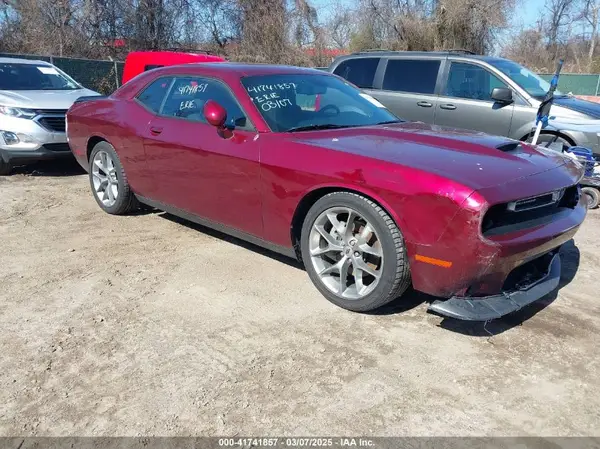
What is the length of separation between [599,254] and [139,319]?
13.3 feet

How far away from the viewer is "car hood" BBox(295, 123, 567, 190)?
3.11 meters

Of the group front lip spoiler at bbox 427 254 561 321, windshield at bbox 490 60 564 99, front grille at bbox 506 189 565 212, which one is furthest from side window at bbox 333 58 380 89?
front lip spoiler at bbox 427 254 561 321

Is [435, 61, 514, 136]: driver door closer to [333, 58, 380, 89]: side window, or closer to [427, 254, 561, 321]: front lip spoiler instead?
[333, 58, 380, 89]: side window

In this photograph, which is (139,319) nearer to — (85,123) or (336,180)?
(336,180)

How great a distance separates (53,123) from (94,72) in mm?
7341

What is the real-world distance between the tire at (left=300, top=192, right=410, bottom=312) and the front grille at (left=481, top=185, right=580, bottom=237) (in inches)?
20.8

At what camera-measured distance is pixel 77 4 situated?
67.4ft

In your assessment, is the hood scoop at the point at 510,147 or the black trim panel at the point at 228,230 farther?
the black trim panel at the point at 228,230

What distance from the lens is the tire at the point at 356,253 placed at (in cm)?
320

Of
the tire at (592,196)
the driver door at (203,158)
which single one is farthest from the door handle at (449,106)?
the driver door at (203,158)

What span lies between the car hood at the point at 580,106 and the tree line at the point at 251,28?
16844mm

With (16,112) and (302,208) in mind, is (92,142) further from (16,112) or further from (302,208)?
(302,208)

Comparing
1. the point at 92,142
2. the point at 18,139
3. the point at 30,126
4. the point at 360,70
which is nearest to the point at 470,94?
the point at 360,70

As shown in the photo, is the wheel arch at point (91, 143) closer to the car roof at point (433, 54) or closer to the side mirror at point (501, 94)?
the car roof at point (433, 54)
